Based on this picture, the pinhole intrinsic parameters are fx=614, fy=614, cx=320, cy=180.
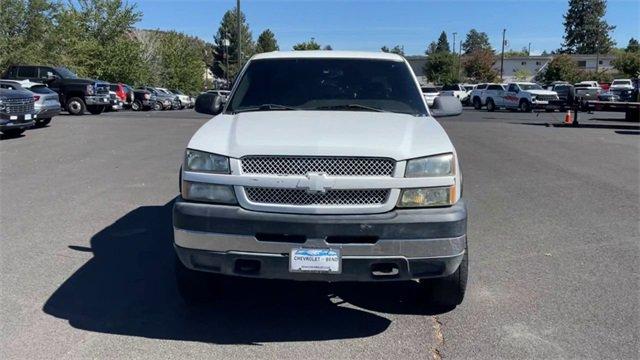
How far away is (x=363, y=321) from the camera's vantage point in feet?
13.9

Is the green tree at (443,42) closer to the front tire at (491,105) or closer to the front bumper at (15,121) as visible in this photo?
the front tire at (491,105)

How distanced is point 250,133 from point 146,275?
5.97 ft

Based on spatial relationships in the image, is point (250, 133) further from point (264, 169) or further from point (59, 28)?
point (59, 28)

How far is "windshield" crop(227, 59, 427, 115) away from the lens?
5.07 meters

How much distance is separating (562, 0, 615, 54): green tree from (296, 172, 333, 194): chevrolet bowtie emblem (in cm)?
13227

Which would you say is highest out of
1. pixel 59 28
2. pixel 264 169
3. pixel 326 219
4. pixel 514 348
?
pixel 59 28

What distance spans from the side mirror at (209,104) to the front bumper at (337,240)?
2.07 meters

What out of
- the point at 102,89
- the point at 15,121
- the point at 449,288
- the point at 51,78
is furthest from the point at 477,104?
the point at 449,288

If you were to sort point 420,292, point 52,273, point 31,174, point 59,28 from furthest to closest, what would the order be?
point 59,28 < point 31,174 < point 52,273 < point 420,292

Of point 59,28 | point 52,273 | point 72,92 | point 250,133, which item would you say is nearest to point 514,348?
point 250,133

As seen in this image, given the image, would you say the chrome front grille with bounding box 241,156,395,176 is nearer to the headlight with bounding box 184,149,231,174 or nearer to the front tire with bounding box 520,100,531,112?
the headlight with bounding box 184,149,231,174

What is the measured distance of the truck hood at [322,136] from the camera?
3771mm

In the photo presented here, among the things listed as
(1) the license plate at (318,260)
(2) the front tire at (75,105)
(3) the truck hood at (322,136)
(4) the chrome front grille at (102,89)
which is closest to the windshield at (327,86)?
(3) the truck hood at (322,136)

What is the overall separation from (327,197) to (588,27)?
437 ft
